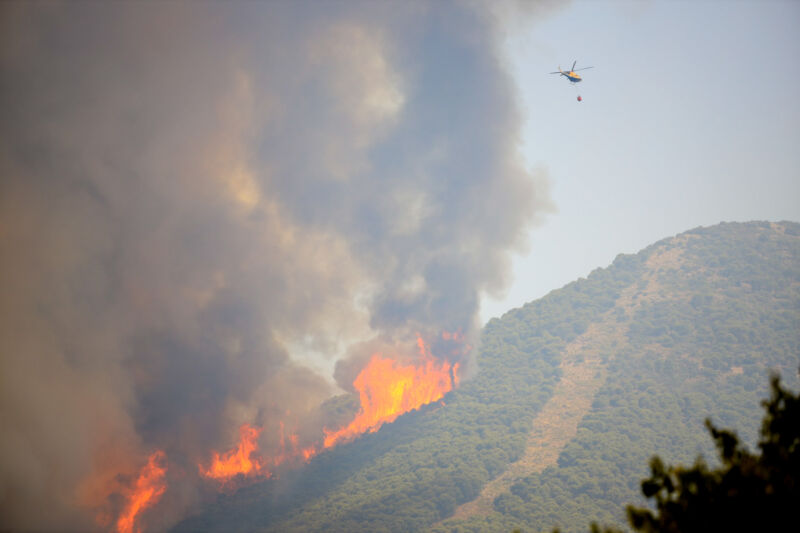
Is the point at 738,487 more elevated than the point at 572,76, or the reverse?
the point at 572,76

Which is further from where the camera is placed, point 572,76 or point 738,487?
point 572,76

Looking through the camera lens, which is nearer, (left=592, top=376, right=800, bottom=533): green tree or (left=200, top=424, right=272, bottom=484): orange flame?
(left=592, top=376, right=800, bottom=533): green tree

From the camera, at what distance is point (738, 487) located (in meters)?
25.4

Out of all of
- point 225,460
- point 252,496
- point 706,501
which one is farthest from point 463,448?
point 706,501

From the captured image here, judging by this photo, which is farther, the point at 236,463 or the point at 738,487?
the point at 236,463

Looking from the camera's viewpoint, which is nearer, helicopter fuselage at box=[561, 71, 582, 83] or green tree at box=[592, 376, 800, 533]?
green tree at box=[592, 376, 800, 533]

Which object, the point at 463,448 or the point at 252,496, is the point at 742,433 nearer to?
the point at 463,448

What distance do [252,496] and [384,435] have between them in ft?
202

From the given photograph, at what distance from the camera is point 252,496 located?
477 feet

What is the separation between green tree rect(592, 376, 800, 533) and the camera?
78.6 ft

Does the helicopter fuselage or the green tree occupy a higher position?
the helicopter fuselage

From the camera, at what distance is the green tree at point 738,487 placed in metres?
24.0

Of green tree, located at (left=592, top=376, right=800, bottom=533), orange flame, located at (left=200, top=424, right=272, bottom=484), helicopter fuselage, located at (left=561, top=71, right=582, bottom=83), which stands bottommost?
green tree, located at (left=592, top=376, right=800, bottom=533)

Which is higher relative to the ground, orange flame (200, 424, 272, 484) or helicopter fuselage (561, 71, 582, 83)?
helicopter fuselage (561, 71, 582, 83)
